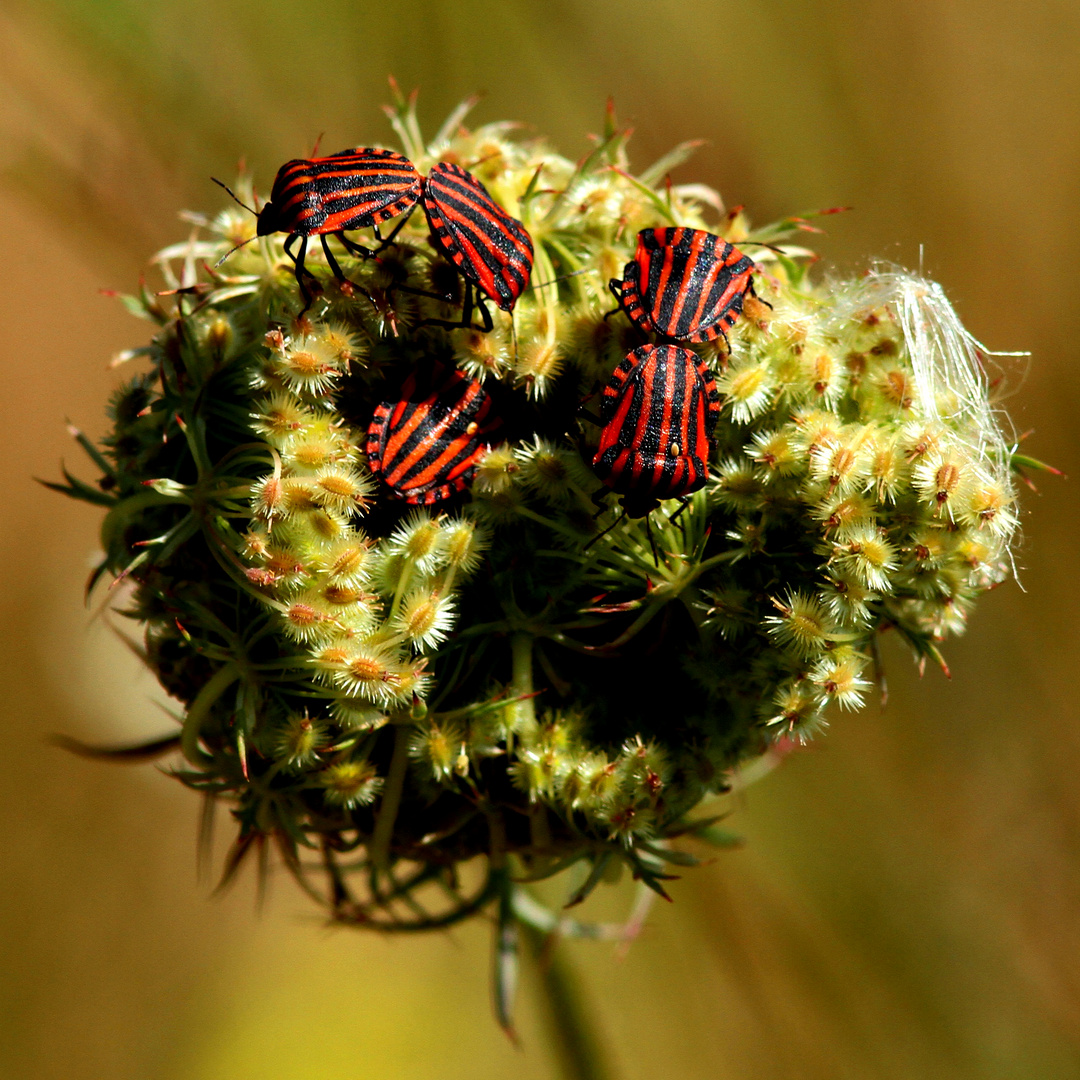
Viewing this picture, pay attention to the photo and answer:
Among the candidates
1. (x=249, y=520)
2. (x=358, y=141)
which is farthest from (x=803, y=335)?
(x=358, y=141)

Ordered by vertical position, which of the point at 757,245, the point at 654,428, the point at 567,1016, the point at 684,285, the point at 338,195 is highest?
the point at 757,245

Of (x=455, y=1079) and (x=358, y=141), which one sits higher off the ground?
(x=358, y=141)

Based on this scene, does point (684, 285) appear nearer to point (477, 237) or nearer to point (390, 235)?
point (477, 237)

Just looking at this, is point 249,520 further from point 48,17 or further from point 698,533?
point 48,17

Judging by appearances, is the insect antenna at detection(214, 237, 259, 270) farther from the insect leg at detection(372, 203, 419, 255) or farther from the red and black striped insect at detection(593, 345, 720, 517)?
the red and black striped insect at detection(593, 345, 720, 517)

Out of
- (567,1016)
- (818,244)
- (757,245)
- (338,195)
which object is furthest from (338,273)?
(818,244)

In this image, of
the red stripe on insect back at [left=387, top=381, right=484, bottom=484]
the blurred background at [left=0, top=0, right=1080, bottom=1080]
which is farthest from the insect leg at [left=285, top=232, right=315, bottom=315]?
the blurred background at [left=0, top=0, right=1080, bottom=1080]

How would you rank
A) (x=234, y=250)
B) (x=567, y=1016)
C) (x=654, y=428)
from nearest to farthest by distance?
(x=654, y=428) < (x=234, y=250) < (x=567, y=1016)

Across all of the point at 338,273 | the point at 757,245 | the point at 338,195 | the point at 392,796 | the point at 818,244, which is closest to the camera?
the point at 338,195
